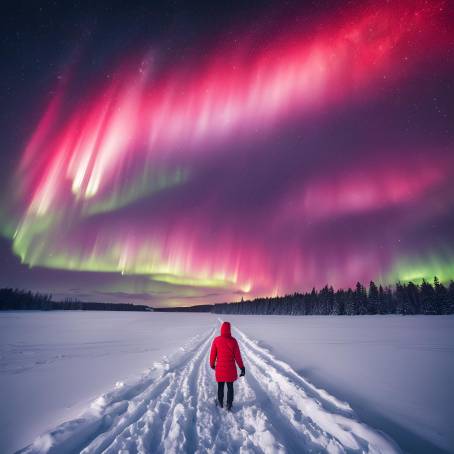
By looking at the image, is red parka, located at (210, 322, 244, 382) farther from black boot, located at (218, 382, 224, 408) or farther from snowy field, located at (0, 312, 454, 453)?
snowy field, located at (0, 312, 454, 453)

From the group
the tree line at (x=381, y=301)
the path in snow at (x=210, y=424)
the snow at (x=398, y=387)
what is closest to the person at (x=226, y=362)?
the path in snow at (x=210, y=424)

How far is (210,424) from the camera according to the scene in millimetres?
4168

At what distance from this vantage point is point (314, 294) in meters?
89.4

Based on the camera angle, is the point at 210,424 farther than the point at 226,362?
No

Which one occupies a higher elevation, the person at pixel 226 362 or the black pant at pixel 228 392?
the person at pixel 226 362

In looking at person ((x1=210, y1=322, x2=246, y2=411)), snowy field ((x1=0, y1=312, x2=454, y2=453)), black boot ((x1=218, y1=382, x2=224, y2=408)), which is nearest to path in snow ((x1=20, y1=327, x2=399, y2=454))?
snowy field ((x1=0, y1=312, x2=454, y2=453))

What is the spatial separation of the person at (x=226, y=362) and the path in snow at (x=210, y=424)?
0.37 m

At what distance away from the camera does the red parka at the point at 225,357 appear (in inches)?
193

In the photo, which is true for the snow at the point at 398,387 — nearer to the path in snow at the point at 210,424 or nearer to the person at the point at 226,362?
the path in snow at the point at 210,424

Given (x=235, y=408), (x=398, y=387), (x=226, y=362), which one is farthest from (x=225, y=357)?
(x=398, y=387)

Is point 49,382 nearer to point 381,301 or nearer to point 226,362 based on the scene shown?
point 226,362

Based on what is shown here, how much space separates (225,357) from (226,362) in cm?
9

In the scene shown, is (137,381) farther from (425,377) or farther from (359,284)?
(359,284)

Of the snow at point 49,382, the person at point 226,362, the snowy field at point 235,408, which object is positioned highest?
the person at point 226,362
